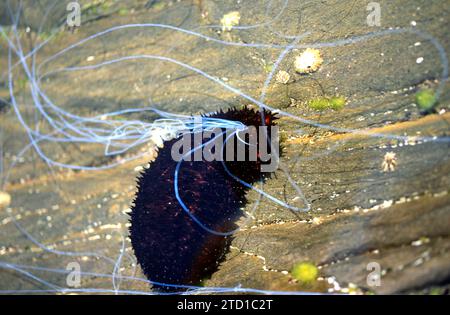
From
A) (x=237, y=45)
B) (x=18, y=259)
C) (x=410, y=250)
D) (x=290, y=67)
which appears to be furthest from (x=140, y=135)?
(x=410, y=250)

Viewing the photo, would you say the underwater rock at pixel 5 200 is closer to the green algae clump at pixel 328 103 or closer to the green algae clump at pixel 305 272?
the green algae clump at pixel 305 272

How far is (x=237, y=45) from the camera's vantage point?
407cm

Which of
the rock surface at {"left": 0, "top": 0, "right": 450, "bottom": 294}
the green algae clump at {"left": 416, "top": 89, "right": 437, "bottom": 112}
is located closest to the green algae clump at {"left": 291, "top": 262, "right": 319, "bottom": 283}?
the rock surface at {"left": 0, "top": 0, "right": 450, "bottom": 294}

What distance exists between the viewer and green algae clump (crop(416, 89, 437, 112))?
3.25 m

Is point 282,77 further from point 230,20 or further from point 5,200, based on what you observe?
point 5,200

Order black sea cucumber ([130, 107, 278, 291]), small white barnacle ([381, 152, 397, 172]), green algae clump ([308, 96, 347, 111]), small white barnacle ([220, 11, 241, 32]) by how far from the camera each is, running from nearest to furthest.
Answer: black sea cucumber ([130, 107, 278, 291]) → small white barnacle ([381, 152, 397, 172]) → green algae clump ([308, 96, 347, 111]) → small white barnacle ([220, 11, 241, 32])

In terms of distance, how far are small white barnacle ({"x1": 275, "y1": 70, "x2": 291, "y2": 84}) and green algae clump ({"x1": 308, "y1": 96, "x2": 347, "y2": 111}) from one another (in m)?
0.36

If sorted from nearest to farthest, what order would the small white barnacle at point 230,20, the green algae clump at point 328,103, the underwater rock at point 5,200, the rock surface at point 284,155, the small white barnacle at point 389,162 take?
the rock surface at point 284,155 → the small white barnacle at point 389,162 → the green algae clump at point 328,103 → the small white barnacle at point 230,20 → the underwater rock at point 5,200

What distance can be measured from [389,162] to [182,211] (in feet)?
6.57

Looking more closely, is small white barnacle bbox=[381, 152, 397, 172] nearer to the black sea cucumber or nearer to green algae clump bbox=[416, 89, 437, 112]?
green algae clump bbox=[416, 89, 437, 112]

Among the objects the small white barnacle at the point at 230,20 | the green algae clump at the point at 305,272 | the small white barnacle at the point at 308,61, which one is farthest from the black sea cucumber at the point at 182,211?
the small white barnacle at the point at 230,20

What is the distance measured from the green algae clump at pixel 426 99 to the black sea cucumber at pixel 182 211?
1.40m

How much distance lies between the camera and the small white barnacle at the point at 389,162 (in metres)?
3.29

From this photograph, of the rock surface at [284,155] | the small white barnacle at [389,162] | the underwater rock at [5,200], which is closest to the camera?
the rock surface at [284,155]
